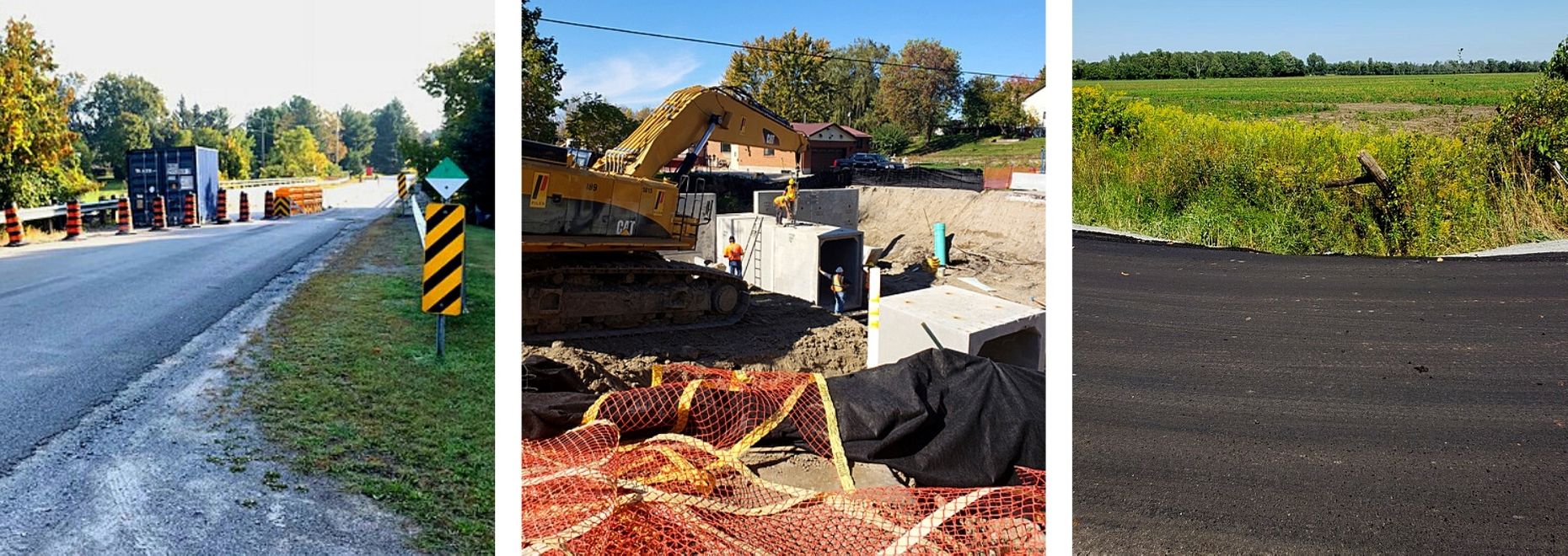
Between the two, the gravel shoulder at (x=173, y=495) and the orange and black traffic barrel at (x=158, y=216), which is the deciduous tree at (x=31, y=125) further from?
the gravel shoulder at (x=173, y=495)

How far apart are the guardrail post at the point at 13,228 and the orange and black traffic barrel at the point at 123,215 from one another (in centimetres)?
152

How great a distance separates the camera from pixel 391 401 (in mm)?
3902

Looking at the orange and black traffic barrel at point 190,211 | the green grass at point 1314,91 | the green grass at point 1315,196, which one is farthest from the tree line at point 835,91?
the orange and black traffic barrel at point 190,211

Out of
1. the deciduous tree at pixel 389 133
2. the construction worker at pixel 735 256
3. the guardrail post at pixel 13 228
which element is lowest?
the construction worker at pixel 735 256

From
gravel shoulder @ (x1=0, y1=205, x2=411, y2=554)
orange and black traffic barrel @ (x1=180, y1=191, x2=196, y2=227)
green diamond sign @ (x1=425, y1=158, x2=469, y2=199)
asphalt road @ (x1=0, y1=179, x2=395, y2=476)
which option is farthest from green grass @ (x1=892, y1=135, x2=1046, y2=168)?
orange and black traffic barrel @ (x1=180, y1=191, x2=196, y2=227)

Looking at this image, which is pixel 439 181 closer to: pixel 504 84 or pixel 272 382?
pixel 272 382

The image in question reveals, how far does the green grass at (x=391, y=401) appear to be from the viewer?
3.01 metres

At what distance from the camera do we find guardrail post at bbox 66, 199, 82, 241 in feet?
21.8

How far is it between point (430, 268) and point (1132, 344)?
374 centimetres

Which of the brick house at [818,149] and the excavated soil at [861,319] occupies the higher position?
the brick house at [818,149]

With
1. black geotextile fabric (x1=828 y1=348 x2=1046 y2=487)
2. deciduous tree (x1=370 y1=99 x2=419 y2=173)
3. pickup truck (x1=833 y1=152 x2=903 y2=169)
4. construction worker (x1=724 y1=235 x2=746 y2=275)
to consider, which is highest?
deciduous tree (x1=370 y1=99 x2=419 y2=173)

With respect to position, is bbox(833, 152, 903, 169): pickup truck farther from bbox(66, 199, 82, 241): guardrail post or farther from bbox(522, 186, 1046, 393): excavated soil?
bbox(66, 199, 82, 241): guardrail post

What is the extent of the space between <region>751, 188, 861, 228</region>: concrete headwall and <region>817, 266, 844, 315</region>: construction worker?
146 mm

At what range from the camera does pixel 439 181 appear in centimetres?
430
